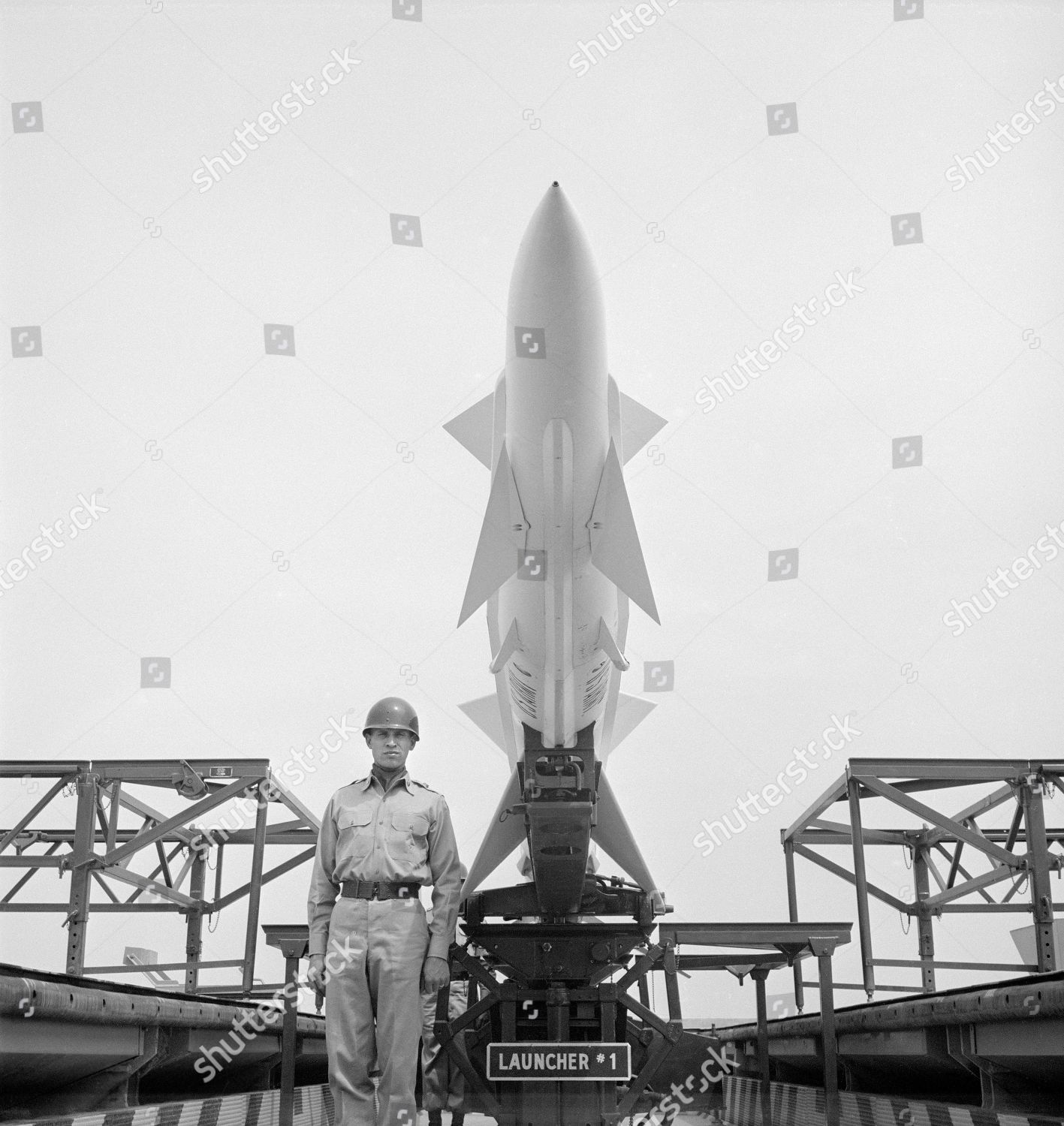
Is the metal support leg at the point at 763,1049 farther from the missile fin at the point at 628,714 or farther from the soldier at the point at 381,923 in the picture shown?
the soldier at the point at 381,923

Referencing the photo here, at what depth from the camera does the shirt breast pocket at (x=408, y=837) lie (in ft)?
18.5

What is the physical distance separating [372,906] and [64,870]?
26.8 feet

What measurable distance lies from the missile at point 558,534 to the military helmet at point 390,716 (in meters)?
0.91

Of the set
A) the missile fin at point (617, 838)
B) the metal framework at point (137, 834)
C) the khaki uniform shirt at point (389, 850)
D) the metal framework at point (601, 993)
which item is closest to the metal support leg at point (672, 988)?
the metal framework at point (601, 993)

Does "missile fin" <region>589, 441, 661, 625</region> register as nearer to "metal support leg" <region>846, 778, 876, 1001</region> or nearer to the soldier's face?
the soldier's face

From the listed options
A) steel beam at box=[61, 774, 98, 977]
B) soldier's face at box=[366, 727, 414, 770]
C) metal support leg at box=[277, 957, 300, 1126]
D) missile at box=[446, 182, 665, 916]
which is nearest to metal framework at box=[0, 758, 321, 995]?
steel beam at box=[61, 774, 98, 977]

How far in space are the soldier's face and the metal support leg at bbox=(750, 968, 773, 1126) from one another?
4.32 meters

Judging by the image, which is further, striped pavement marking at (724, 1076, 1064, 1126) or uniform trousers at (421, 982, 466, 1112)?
uniform trousers at (421, 982, 466, 1112)

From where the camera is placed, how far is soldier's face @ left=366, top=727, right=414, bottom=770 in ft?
19.6

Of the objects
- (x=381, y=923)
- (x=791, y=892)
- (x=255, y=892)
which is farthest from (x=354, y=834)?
(x=791, y=892)

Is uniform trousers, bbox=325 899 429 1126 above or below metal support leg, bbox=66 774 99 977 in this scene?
below

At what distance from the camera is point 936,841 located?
14.1 metres

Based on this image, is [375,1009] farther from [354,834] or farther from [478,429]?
[478,429]

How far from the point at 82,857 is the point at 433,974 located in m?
→ 7.82
